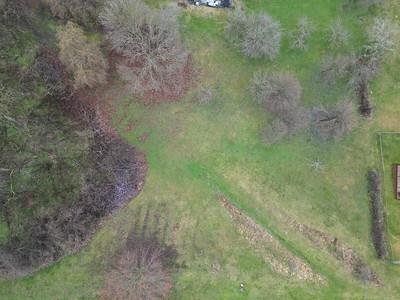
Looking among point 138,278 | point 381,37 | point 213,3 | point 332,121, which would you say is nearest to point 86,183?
point 138,278

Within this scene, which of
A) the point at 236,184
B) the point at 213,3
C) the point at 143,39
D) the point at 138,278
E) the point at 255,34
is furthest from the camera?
the point at 213,3

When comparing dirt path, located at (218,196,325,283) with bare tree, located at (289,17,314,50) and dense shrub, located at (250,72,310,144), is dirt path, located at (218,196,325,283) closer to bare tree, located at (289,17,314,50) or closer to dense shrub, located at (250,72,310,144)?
dense shrub, located at (250,72,310,144)

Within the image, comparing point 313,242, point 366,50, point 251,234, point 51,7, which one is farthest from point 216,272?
point 51,7

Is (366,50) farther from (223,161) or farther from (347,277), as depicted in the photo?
(347,277)

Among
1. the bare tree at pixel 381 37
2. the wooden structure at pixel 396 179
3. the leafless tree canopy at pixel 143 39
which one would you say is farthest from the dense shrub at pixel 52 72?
the wooden structure at pixel 396 179

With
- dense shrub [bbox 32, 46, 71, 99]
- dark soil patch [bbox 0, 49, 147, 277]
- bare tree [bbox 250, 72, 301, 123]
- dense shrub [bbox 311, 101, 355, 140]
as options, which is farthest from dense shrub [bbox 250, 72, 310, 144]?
dense shrub [bbox 32, 46, 71, 99]

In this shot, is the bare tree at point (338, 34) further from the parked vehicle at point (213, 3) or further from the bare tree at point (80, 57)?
the bare tree at point (80, 57)

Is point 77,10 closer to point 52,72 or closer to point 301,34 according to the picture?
point 52,72
